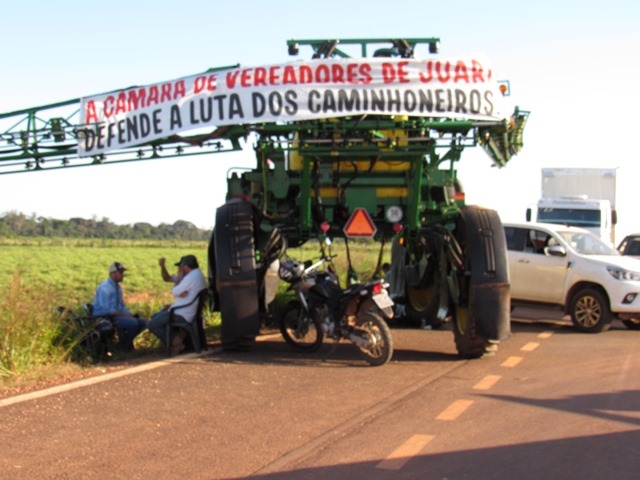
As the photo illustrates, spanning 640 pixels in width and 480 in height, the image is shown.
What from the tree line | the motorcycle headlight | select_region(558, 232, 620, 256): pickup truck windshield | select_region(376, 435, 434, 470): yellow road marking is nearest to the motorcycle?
select_region(376, 435, 434, 470): yellow road marking

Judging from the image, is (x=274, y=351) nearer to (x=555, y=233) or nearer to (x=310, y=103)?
(x=310, y=103)

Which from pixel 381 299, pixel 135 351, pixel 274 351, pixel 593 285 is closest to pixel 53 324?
pixel 135 351

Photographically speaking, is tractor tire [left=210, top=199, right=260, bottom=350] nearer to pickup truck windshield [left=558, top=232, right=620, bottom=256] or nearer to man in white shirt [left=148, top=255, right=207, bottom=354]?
man in white shirt [left=148, top=255, right=207, bottom=354]

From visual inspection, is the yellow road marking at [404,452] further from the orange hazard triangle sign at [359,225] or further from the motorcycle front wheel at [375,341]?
the orange hazard triangle sign at [359,225]

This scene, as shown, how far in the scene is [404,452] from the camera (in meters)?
6.55

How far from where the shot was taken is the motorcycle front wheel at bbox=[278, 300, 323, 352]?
11.3m

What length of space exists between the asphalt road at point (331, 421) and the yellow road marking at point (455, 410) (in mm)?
17

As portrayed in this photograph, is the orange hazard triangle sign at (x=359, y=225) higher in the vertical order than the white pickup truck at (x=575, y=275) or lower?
higher

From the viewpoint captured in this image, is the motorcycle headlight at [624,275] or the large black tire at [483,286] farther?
the motorcycle headlight at [624,275]

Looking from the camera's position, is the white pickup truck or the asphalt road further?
the white pickup truck

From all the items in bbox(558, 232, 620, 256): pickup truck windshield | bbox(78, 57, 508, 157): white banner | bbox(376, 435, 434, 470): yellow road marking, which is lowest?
bbox(376, 435, 434, 470): yellow road marking

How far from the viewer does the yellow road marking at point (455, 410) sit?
7719mm

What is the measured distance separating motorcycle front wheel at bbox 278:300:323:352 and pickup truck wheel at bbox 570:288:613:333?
5.23 meters

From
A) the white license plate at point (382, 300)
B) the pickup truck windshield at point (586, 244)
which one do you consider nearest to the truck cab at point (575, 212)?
the pickup truck windshield at point (586, 244)
